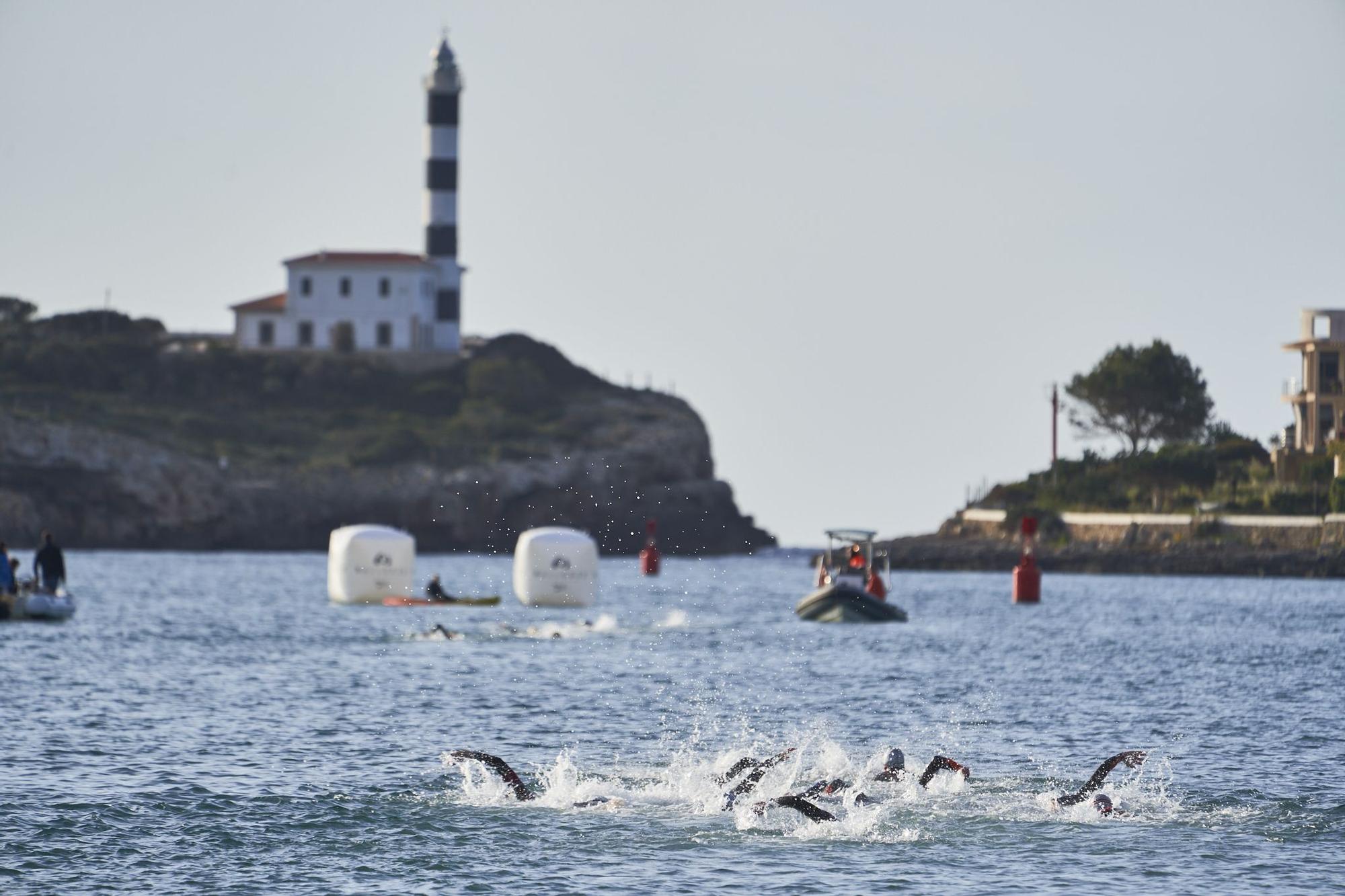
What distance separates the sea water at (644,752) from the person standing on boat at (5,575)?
1.42 metres

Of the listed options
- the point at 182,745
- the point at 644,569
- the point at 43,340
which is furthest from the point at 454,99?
the point at 182,745

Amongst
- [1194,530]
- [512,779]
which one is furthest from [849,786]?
[1194,530]

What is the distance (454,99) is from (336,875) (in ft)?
458

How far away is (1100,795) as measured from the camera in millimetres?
27281

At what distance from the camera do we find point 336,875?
23.4 metres

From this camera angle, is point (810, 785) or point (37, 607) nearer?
point (810, 785)

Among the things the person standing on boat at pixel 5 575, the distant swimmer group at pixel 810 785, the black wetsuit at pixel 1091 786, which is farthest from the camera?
the person standing on boat at pixel 5 575

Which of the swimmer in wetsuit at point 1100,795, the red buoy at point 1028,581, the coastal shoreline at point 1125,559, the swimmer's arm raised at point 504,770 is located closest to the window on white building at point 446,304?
the coastal shoreline at point 1125,559

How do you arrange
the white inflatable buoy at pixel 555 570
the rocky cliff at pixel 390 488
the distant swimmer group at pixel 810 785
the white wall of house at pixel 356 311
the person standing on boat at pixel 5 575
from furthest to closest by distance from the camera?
1. the white wall of house at pixel 356 311
2. the rocky cliff at pixel 390 488
3. the white inflatable buoy at pixel 555 570
4. the person standing on boat at pixel 5 575
5. the distant swimmer group at pixel 810 785

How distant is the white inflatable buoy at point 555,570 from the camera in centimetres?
7312

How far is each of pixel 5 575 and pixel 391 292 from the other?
104 metres

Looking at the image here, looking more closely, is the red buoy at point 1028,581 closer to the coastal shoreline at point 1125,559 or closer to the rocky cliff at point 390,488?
the coastal shoreline at point 1125,559

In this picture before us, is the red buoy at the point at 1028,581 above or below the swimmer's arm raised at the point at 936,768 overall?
above

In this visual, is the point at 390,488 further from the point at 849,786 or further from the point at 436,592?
the point at 849,786
